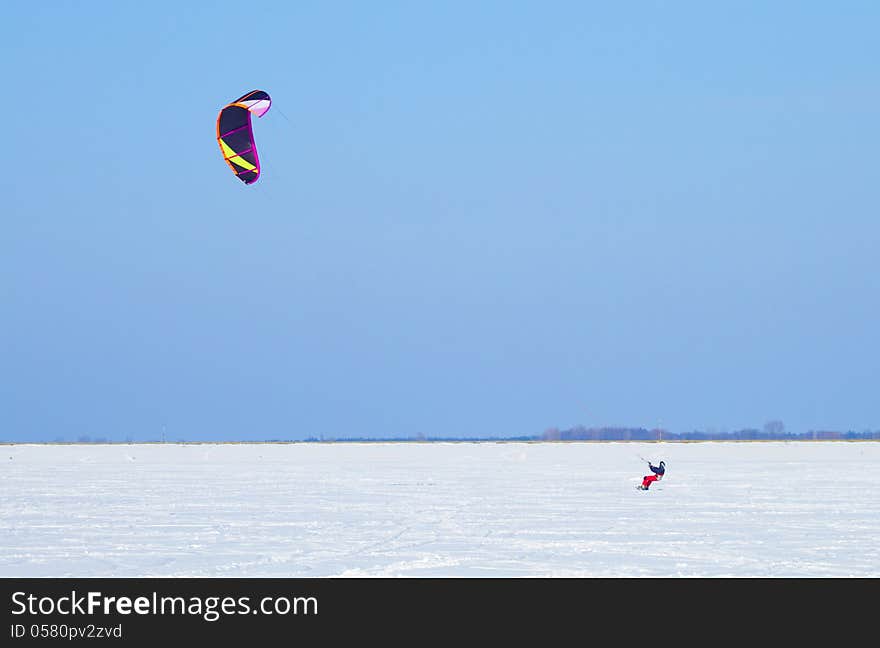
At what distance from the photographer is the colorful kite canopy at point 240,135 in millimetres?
21766

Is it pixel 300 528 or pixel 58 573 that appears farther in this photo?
pixel 300 528

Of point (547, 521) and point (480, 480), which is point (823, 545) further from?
point (480, 480)

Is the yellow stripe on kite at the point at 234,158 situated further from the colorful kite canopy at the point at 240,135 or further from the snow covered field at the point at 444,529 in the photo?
the snow covered field at the point at 444,529

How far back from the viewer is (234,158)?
22.1 metres

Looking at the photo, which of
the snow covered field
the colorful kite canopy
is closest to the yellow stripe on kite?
the colorful kite canopy

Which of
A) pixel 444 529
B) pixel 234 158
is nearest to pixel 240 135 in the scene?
pixel 234 158

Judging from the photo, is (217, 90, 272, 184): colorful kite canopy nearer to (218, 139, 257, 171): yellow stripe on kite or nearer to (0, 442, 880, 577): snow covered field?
(218, 139, 257, 171): yellow stripe on kite

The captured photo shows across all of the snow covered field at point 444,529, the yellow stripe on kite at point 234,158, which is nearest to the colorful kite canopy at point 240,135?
the yellow stripe on kite at point 234,158

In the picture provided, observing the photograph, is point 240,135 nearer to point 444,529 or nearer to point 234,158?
point 234,158

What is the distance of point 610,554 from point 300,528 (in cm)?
394

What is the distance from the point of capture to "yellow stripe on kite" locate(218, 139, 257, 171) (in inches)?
863
